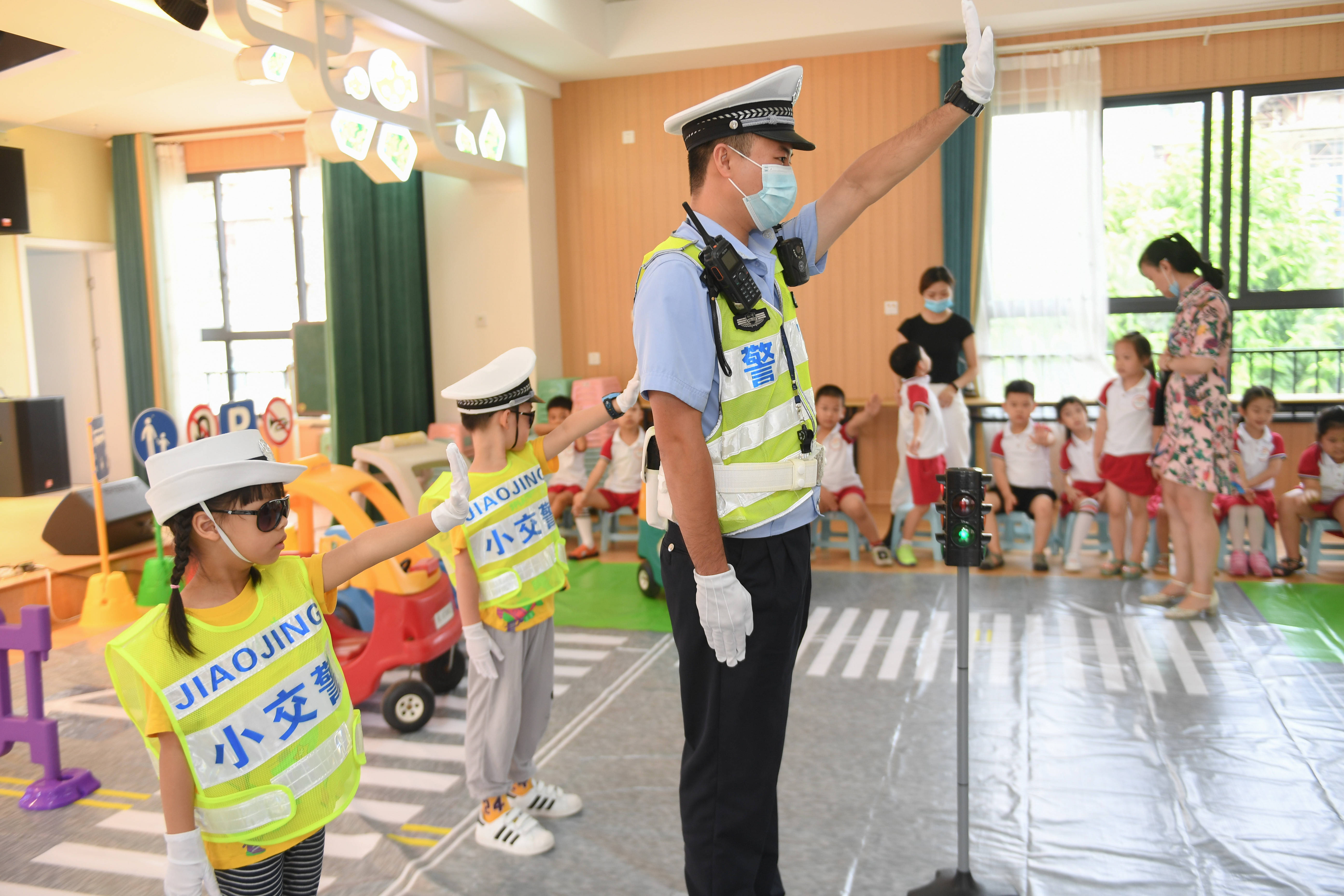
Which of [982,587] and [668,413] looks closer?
[668,413]

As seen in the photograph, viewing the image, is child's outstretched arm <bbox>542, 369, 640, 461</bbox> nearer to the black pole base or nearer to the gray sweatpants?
the gray sweatpants

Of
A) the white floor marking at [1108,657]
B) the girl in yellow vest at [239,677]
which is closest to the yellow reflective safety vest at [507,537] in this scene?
the girl in yellow vest at [239,677]

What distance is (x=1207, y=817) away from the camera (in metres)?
2.56

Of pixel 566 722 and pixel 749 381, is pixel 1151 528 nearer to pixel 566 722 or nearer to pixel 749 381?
pixel 566 722

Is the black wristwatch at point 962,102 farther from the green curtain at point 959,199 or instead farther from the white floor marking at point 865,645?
the green curtain at point 959,199

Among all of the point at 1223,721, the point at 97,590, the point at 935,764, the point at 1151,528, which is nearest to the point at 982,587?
the point at 1151,528

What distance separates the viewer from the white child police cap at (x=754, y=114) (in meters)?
1.61

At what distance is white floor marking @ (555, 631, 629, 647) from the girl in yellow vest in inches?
99.2

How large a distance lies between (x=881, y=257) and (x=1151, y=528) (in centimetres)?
266

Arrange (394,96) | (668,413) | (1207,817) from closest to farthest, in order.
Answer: (668,413) < (1207,817) < (394,96)

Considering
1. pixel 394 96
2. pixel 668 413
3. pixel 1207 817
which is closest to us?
pixel 668 413

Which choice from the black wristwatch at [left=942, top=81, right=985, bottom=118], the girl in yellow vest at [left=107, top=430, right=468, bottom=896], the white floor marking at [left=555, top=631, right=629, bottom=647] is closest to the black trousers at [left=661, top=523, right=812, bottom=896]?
the girl in yellow vest at [left=107, top=430, right=468, bottom=896]

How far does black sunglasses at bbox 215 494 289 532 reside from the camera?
1.56 meters

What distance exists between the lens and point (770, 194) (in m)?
1.64
